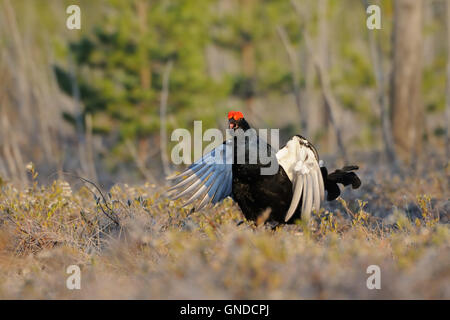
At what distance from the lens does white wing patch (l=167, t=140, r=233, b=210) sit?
13.4 feet

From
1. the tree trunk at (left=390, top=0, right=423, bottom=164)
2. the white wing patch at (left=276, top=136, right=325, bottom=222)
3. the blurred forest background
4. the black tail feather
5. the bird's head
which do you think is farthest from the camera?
the blurred forest background

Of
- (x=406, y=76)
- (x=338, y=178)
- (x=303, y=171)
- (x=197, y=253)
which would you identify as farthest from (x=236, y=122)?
(x=406, y=76)

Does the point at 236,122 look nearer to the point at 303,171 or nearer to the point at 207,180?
the point at 207,180

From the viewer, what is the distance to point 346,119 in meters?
18.5

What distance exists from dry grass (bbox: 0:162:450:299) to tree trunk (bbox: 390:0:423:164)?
3.63 metres

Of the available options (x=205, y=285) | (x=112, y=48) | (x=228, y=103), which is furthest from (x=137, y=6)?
(x=205, y=285)

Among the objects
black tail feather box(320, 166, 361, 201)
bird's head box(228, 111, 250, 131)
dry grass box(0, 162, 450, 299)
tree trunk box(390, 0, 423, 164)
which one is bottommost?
dry grass box(0, 162, 450, 299)

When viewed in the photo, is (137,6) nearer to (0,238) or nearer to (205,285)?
(0,238)

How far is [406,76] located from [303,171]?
231 inches

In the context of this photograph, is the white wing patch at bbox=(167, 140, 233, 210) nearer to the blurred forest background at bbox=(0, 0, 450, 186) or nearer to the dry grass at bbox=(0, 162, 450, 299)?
the dry grass at bbox=(0, 162, 450, 299)

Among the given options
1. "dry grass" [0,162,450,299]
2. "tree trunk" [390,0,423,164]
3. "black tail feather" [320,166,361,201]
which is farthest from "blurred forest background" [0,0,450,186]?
"black tail feather" [320,166,361,201]

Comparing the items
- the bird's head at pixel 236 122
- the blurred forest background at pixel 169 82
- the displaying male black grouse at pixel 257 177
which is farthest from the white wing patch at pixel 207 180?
the blurred forest background at pixel 169 82

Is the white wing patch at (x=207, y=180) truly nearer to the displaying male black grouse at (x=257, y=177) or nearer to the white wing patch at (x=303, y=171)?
the displaying male black grouse at (x=257, y=177)
